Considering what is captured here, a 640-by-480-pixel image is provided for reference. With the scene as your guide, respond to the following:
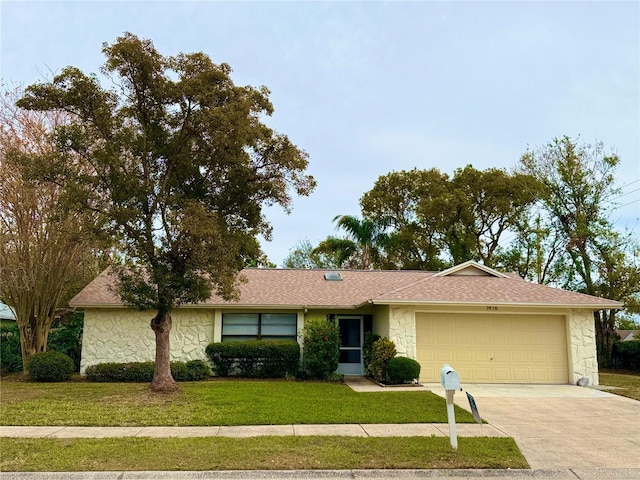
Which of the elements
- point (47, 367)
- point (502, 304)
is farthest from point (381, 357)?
point (47, 367)

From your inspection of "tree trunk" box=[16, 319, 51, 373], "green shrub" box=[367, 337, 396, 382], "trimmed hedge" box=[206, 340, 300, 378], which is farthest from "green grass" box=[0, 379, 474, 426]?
"tree trunk" box=[16, 319, 51, 373]

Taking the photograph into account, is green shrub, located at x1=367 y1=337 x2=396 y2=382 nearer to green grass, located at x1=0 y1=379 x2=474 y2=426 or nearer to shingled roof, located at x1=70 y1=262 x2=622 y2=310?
shingled roof, located at x1=70 y1=262 x2=622 y2=310

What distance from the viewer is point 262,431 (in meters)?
8.64

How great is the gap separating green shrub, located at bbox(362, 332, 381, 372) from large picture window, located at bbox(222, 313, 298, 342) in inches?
99.6

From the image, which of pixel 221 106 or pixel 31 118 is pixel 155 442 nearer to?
pixel 221 106

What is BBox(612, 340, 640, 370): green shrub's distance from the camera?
914 inches

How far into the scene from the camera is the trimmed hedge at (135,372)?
52.5 feet

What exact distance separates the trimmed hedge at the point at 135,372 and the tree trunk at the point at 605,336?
67.7 ft

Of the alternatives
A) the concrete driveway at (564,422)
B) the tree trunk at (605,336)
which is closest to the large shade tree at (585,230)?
the tree trunk at (605,336)

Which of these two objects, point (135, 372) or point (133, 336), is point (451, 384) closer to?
point (135, 372)

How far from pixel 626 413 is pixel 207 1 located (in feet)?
45.0

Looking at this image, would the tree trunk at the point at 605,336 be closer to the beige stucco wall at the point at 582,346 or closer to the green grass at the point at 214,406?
the beige stucco wall at the point at 582,346

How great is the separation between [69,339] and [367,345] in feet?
38.1

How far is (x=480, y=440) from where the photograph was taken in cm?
802
